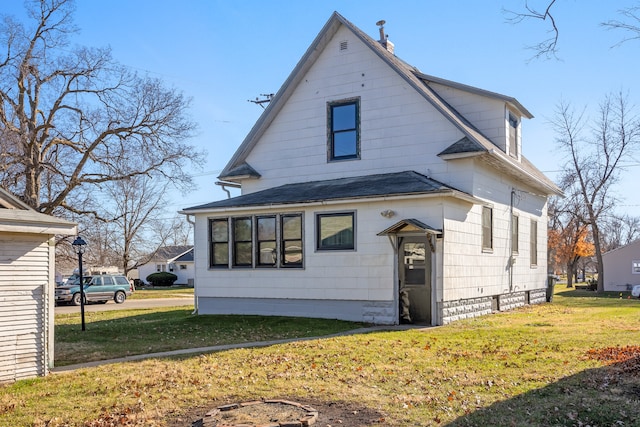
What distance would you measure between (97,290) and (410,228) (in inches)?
857

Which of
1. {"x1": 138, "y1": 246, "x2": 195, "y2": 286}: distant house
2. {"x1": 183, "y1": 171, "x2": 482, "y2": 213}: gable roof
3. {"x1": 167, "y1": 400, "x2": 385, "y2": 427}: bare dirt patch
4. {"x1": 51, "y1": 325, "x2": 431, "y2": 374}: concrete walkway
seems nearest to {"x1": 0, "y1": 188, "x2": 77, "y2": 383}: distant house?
{"x1": 51, "y1": 325, "x2": 431, "y2": 374}: concrete walkway

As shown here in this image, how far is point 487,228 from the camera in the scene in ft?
58.7

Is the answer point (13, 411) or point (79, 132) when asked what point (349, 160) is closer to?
point (13, 411)

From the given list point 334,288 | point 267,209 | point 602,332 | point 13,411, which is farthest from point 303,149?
point 13,411

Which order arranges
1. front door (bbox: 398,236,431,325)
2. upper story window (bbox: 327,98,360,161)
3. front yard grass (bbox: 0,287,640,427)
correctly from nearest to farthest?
front yard grass (bbox: 0,287,640,427)
front door (bbox: 398,236,431,325)
upper story window (bbox: 327,98,360,161)

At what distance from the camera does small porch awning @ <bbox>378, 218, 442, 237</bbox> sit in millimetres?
14203

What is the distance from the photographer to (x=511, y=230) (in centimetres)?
1983

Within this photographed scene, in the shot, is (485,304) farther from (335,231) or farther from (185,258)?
A: (185,258)

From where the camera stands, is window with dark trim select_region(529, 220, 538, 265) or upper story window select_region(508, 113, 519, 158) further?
window with dark trim select_region(529, 220, 538, 265)

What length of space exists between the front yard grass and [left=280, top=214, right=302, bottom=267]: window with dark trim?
4.88 meters

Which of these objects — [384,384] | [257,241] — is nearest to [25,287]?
[384,384]

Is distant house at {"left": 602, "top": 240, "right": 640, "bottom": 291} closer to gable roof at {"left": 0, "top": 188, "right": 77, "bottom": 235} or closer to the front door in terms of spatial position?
A: the front door

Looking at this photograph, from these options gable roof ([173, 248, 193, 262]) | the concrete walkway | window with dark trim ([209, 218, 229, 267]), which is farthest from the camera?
gable roof ([173, 248, 193, 262])

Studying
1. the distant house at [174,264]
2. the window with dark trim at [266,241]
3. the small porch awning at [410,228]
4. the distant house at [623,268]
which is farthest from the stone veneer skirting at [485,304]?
the distant house at [174,264]
